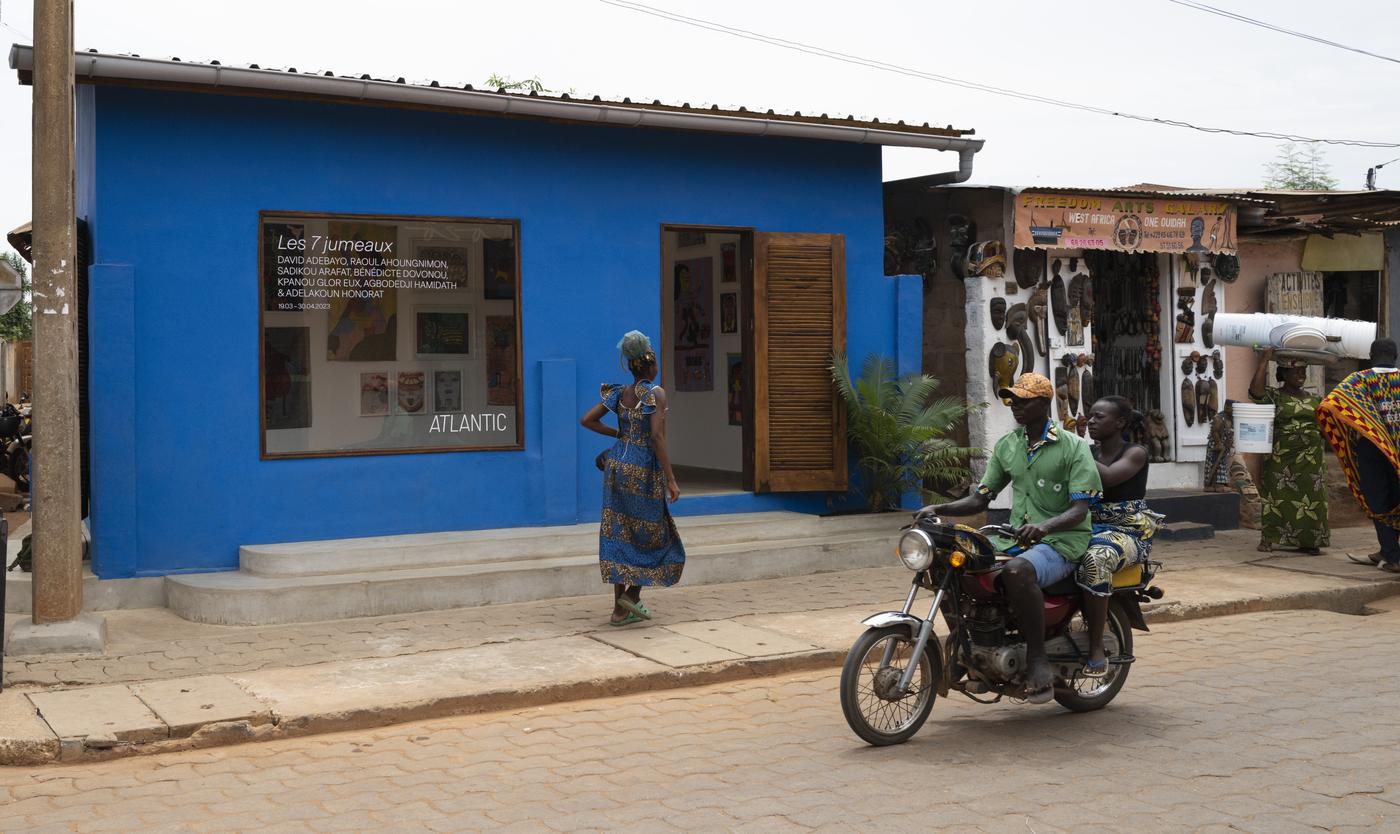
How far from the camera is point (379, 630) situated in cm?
841

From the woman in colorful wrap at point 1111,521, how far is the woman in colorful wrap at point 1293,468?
18.6 feet

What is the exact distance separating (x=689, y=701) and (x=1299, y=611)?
5224 millimetres

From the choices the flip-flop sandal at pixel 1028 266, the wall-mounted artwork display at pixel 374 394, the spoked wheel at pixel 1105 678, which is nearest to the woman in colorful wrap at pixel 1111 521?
the spoked wheel at pixel 1105 678

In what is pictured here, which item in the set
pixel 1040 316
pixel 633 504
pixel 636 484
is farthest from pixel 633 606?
pixel 1040 316

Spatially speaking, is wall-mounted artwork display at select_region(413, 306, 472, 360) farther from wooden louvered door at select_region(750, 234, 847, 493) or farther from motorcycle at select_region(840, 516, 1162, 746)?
motorcycle at select_region(840, 516, 1162, 746)

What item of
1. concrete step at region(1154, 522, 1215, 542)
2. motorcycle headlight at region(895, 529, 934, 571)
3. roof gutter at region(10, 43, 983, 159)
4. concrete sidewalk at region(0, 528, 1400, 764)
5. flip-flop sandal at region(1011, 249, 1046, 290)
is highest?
roof gutter at region(10, 43, 983, 159)

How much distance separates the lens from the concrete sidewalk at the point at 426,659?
20.7ft

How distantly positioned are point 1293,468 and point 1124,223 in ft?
8.94

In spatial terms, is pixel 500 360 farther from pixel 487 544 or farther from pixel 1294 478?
pixel 1294 478

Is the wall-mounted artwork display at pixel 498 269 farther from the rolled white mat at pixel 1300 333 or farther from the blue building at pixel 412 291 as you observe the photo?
the rolled white mat at pixel 1300 333

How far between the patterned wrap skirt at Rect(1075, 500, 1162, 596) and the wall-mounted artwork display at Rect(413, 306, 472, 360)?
5.59 meters

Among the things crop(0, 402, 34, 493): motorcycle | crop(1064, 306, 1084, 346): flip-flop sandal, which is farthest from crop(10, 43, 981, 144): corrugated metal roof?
crop(0, 402, 34, 493): motorcycle

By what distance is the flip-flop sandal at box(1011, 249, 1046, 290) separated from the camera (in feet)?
41.1

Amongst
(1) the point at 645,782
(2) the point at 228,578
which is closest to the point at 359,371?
(2) the point at 228,578
